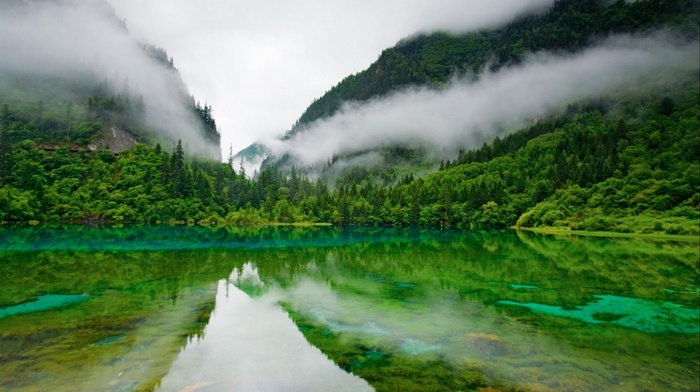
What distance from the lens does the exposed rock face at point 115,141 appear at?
6545 inches

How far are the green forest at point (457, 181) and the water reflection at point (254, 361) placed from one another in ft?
256

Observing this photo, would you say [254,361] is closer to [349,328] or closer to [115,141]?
[349,328]

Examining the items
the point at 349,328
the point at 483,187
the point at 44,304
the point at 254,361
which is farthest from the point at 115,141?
the point at 254,361

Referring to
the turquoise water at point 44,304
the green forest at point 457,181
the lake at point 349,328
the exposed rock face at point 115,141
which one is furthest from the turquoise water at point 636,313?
the exposed rock face at point 115,141

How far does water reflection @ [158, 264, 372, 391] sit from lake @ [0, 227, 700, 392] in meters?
0.08

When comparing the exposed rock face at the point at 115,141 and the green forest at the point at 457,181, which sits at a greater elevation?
the exposed rock face at the point at 115,141

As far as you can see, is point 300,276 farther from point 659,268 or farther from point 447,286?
point 659,268

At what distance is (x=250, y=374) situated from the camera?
46.1ft

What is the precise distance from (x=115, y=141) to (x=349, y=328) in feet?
615

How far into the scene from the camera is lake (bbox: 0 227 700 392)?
13.5m

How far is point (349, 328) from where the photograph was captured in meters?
19.9

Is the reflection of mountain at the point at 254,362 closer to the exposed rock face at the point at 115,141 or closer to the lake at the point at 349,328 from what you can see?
the lake at the point at 349,328

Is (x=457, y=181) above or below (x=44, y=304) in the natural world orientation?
above

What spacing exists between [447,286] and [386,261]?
15876 mm
